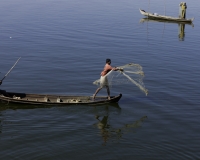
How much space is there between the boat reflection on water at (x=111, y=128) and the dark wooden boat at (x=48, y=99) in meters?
1.14

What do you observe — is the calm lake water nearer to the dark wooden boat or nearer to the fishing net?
the dark wooden boat

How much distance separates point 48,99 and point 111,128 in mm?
3531

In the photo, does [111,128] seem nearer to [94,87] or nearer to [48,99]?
[48,99]

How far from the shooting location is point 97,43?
2736cm

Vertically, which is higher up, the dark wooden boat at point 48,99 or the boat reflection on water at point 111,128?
the dark wooden boat at point 48,99

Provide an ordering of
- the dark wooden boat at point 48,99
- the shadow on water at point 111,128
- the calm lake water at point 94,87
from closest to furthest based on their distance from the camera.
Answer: the calm lake water at point 94,87 < the shadow on water at point 111,128 < the dark wooden boat at point 48,99

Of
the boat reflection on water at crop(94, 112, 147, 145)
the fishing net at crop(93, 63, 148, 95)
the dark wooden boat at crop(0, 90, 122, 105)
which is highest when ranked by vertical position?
the fishing net at crop(93, 63, 148, 95)

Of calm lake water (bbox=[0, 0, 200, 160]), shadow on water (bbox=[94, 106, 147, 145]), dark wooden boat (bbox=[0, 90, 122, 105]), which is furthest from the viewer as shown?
dark wooden boat (bbox=[0, 90, 122, 105])

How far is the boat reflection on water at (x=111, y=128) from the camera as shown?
13.5m

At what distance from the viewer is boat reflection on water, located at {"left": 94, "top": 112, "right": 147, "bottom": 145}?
13500mm

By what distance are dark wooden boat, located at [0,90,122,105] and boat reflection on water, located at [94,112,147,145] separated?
3.74 ft

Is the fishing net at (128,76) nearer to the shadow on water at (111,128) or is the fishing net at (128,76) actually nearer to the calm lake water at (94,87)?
the calm lake water at (94,87)

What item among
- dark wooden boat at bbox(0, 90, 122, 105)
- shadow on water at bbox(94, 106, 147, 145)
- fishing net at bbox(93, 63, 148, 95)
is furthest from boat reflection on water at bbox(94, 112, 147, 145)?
fishing net at bbox(93, 63, 148, 95)

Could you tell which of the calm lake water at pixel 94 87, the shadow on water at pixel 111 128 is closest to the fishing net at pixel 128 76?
the calm lake water at pixel 94 87
